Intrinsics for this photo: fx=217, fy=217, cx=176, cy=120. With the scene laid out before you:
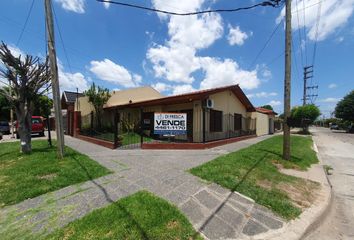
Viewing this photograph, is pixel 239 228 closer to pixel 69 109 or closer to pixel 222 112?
pixel 222 112

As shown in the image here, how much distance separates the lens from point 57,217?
378 centimetres

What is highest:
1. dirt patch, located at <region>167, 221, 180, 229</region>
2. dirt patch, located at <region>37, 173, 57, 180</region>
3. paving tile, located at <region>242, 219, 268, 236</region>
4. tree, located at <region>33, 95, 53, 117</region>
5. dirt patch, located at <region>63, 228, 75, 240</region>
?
tree, located at <region>33, 95, 53, 117</region>

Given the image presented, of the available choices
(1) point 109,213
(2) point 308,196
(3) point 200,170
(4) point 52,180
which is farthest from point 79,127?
(2) point 308,196

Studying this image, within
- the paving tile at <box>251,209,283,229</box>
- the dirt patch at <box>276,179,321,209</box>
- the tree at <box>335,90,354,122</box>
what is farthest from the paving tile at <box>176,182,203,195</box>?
the tree at <box>335,90,354,122</box>

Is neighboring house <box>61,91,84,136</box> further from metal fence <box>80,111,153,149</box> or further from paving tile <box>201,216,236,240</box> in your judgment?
paving tile <box>201,216,236,240</box>

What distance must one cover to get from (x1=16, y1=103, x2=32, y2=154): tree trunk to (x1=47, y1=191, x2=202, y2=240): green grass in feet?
23.7

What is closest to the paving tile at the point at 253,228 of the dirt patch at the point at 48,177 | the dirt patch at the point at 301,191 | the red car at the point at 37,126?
the dirt patch at the point at 301,191

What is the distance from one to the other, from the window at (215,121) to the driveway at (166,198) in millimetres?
8014

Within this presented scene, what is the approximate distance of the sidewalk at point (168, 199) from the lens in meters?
3.57

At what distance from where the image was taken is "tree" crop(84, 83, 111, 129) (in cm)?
1794

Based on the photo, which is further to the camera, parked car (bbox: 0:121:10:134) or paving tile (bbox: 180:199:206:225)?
parked car (bbox: 0:121:10:134)

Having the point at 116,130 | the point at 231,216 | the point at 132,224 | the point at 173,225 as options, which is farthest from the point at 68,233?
the point at 116,130

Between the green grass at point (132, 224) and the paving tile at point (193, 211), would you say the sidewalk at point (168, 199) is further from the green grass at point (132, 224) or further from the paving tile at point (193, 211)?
the green grass at point (132, 224)

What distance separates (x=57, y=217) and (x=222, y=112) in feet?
42.1
